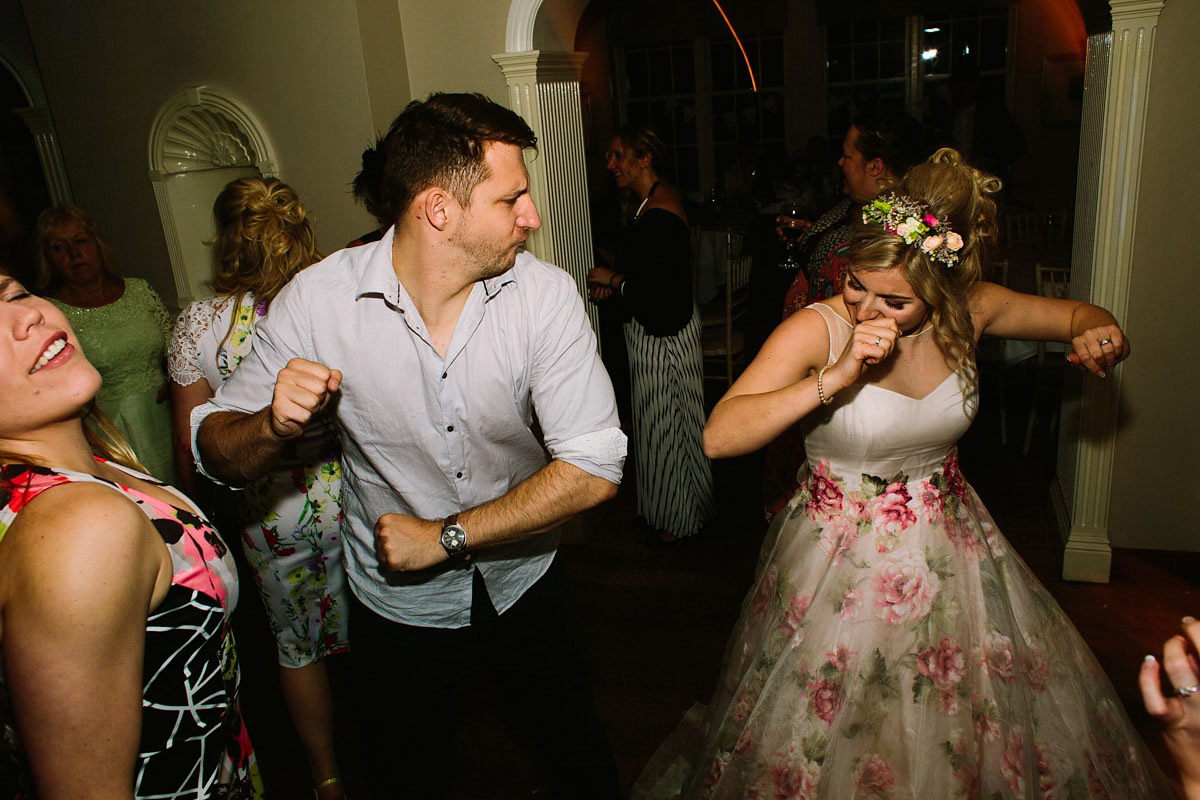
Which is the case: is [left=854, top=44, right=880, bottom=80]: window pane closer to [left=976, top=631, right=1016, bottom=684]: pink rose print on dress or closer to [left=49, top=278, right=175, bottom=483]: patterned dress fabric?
[left=49, top=278, right=175, bottom=483]: patterned dress fabric

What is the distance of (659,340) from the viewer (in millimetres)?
3369

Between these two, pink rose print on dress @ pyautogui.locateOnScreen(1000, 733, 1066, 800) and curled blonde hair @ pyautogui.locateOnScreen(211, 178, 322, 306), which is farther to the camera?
curled blonde hair @ pyautogui.locateOnScreen(211, 178, 322, 306)

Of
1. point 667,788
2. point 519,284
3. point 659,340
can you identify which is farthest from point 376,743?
point 659,340

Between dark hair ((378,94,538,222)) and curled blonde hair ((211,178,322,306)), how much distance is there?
74cm

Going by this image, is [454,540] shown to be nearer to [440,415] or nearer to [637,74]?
[440,415]

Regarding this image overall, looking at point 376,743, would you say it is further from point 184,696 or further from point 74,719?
point 74,719

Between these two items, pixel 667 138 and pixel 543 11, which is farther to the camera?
pixel 667 138

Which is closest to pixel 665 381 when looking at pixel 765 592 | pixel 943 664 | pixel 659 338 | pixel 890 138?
pixel 659 338

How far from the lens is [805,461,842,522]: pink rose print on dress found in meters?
1.90

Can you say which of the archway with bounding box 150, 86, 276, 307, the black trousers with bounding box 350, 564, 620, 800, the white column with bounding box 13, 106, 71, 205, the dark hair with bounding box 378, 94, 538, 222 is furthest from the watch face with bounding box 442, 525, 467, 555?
the white column with bounding box 13, 106, 71, 205

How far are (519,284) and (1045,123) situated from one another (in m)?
8.61

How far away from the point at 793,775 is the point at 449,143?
146 cm

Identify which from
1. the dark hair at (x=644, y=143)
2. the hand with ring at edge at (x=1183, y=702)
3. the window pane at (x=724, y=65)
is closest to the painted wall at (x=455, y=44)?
the dark hair at (x=644, y=143)

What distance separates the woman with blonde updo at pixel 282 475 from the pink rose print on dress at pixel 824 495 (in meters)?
1.21
